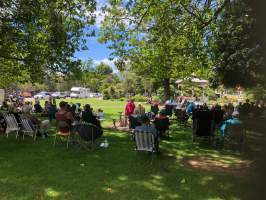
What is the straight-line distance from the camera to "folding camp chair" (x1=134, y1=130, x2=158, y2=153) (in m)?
8.84

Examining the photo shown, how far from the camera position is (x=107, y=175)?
751 cm

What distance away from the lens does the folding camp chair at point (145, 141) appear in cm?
884

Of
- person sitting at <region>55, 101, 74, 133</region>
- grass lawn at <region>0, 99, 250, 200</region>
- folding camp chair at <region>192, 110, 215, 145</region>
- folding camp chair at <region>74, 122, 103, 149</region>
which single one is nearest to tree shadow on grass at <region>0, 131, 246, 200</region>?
grass lawn at <region>0, 99, 250, 200</region>

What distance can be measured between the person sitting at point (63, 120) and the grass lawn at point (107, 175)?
1.95ft

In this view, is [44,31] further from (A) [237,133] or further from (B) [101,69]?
(B) [101,69]

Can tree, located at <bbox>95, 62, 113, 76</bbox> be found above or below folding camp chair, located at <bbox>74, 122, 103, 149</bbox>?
above

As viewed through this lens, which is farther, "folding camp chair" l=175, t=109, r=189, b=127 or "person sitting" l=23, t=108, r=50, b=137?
"folding camp chair" l=175, t=109, r=189, b=127

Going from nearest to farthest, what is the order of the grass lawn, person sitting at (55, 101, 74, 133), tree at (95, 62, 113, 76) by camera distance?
the grass lawn, person sitting at (55, 101, 74, 133), tree at (95, 62, 113, 76)

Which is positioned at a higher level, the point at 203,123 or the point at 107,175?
the point at 203,123

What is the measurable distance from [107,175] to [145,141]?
1.78m

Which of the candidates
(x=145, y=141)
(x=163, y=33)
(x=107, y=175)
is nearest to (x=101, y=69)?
(x=163, y=33)

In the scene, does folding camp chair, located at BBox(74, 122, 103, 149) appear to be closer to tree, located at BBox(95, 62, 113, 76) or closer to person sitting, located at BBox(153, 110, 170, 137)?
person sitting, located at BBox(153, 110, 170, 137)

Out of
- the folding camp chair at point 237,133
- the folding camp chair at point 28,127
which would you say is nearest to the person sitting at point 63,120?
the folding camp chair at point 28,127

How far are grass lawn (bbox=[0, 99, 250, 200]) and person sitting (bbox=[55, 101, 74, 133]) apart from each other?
23.4 inches
